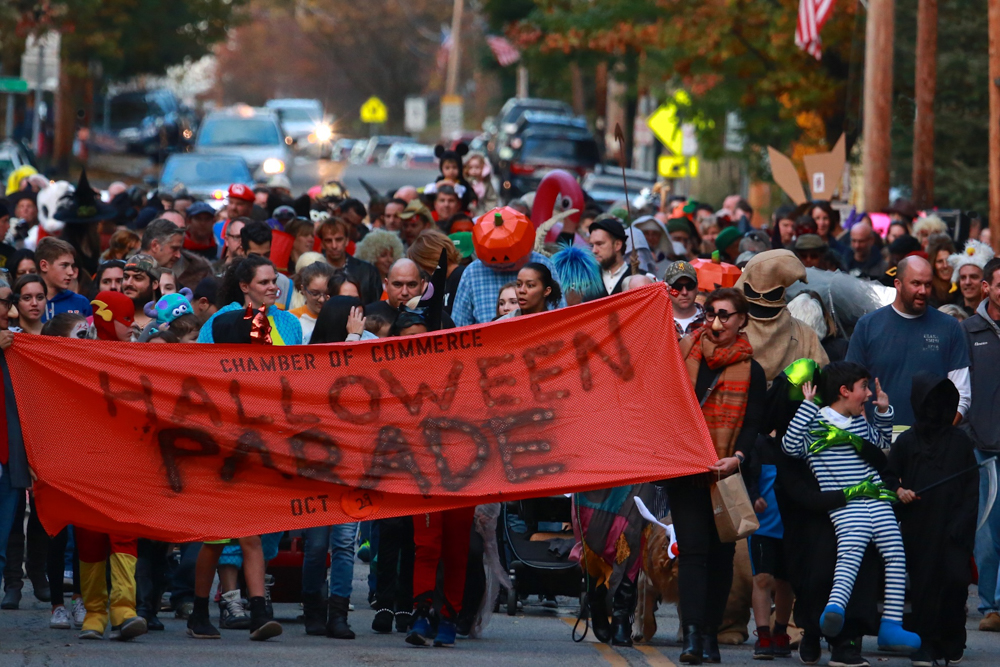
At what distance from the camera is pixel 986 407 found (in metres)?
10.2

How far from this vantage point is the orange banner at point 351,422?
27.7 ft

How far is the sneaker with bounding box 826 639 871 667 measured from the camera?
832cm

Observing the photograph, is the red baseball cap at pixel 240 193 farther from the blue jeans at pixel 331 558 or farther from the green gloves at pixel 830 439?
the green gloves at pixel 830 439

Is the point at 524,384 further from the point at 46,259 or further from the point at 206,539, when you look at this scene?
the point at 46,259

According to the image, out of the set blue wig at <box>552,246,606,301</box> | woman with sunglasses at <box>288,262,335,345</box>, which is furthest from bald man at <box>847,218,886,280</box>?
woman with sunglasses at <box>288,262,335,345</box>

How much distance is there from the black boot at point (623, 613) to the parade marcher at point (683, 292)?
64.2 inches

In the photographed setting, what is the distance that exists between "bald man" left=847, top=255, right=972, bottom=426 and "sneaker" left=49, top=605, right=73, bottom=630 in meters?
4.83

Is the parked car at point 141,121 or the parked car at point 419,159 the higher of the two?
the parked car at point 141,121

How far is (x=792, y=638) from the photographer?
9.26 meters

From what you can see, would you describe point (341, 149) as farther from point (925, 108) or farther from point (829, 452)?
point (829, 452)

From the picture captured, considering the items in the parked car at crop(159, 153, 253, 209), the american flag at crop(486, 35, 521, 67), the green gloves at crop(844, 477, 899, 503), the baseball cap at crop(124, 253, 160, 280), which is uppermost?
the american flag at crop(486, 35, 521, 67)

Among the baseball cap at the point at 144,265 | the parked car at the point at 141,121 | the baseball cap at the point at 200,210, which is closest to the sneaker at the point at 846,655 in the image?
the baseball cap at the point at 144,265

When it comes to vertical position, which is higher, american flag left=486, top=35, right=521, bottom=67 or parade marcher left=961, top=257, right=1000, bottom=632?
american flag left=486, top=35, right=521, bottom=67

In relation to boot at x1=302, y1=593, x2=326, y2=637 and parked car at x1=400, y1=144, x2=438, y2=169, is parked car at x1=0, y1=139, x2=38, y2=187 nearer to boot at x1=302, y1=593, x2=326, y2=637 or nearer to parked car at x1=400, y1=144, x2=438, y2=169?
boot at x1=302, y1=593, x2=326, y2=637
